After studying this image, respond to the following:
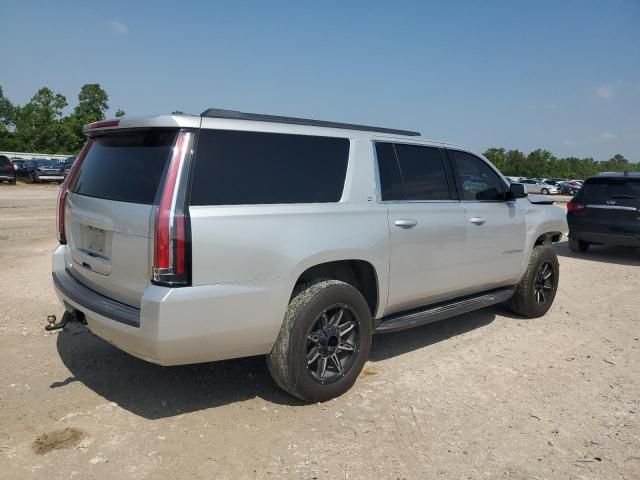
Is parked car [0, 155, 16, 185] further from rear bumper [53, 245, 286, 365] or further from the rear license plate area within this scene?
rear bumper [53, 245, 286, 365]

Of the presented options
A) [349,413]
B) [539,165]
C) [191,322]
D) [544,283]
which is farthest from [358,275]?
[539,165]

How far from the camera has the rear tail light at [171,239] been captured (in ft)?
9.50

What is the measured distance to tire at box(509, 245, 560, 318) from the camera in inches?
224

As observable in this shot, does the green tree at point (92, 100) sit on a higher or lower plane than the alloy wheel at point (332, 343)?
higher

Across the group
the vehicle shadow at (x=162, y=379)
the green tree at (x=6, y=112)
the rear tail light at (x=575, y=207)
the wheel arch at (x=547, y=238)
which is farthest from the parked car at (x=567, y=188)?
the green tree at (x=6, y=112)

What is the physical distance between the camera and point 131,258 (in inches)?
122

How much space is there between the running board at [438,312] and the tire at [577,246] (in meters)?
6.58

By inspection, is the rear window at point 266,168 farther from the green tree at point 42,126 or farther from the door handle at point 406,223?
the green tree at point 42,126

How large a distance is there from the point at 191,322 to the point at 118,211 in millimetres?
852

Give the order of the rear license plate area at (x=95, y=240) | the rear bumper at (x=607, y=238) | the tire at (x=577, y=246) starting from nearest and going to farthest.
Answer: the rear license plate area at (x=95, y=240) → the rear bumper at (x=607, y=238) → the tire at (x=577, y=246)

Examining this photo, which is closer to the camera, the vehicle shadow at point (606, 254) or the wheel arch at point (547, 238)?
the wheel arch at point (547, 238)

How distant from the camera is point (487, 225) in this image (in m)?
4.95

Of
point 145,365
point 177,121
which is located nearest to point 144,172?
point 177,121

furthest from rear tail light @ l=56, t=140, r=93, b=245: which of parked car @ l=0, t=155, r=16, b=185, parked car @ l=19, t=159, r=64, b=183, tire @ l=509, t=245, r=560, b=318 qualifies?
parked car @ l=19, t=159, r=64, b=183
